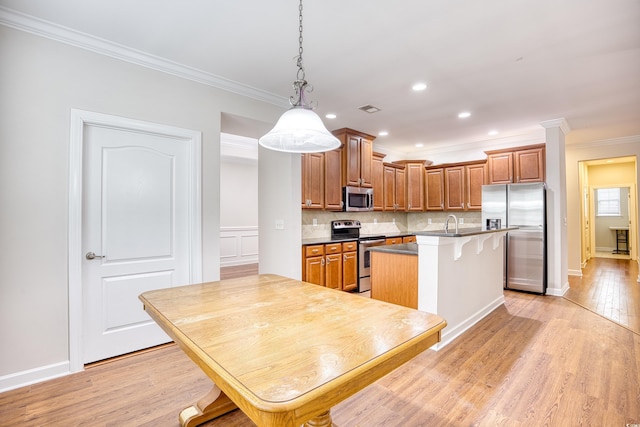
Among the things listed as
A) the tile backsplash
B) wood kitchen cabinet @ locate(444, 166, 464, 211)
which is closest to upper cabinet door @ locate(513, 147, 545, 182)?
wood kitchen cabinet @ locate(444, 166, 464, 211)

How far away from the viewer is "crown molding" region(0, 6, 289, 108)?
2207mm

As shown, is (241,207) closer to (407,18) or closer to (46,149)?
(46,149)

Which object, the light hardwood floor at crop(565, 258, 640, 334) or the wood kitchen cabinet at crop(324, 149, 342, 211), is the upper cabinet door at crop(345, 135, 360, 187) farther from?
the light hardwood floor at crop(565, 258, 640, 334)

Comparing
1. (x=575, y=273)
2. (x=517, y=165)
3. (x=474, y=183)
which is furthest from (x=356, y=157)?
(x=575, y=273)

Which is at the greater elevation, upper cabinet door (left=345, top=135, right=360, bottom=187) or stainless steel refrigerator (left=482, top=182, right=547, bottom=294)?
upper cabinet door (left=345, top=135, right=360, bottom=187)

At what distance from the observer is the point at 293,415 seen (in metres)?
0.78

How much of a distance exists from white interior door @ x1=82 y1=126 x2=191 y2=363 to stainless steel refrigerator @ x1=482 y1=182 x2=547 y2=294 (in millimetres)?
4189

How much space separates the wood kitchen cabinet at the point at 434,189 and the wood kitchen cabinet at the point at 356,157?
1.64m

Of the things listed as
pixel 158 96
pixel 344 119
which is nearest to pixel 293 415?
pixel 158 96

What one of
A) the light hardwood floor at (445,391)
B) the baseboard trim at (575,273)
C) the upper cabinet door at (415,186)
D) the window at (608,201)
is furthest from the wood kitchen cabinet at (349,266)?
the window at (608,201)

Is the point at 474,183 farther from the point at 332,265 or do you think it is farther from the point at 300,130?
the point at 300,130

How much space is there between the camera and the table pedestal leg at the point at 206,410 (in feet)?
5.93

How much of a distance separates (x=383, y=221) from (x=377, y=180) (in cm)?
119

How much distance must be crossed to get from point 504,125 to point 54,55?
5499 millimetres
